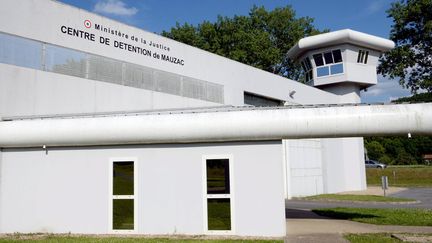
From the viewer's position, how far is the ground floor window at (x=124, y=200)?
11.4 m

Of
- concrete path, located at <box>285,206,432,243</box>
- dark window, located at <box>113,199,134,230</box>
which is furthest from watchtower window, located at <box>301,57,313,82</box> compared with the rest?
dark window, located at <box>113,199,134,230</box>

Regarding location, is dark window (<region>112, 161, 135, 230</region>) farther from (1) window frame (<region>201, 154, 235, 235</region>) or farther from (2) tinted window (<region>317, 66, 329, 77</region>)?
(2) tinted window (<region>317, 66, 329, 77</region>)

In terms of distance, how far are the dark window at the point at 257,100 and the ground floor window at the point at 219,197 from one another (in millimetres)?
13458

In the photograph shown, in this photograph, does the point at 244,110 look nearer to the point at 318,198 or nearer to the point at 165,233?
the point at 165,233

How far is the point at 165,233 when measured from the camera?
11156 millimetres

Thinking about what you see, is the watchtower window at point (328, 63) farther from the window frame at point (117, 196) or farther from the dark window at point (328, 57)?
the window frame at point (117, 196)

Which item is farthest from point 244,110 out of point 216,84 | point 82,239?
point 216,84

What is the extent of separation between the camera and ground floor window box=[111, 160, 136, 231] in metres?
11.4

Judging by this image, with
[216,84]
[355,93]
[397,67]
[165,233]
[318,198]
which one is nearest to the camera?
[165,233]

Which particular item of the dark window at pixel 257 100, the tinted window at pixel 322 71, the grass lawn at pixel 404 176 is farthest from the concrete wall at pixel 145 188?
the grass lawn at pixel 404 176

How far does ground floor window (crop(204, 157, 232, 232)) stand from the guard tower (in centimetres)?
2208

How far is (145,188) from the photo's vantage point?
1136 centimetres

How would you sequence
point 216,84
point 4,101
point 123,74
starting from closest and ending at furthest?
point 4,101
point 123,74
point 216,84

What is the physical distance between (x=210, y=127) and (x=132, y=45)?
8.06m
